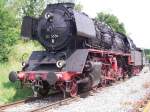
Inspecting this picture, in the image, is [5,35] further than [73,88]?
Yes

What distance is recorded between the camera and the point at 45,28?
1379cm

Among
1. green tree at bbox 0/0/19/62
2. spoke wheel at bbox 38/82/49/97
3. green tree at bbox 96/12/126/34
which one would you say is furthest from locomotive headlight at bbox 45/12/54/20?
green tree at bbox 96/12/126/34

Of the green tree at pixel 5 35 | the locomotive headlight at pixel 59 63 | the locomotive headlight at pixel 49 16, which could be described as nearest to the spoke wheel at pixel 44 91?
the locomotive headlight at pixel 59 63

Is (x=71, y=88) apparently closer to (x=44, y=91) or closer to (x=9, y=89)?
(x=44, y=91)

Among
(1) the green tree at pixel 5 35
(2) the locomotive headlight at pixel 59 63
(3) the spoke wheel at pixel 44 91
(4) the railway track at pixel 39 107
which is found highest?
(1) the green tree at pixel 5 35

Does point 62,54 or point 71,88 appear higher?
point 62,54

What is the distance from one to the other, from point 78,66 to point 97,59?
228 cm

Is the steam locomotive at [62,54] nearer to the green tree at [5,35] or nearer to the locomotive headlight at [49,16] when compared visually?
the locomotive headlight at [49,16]

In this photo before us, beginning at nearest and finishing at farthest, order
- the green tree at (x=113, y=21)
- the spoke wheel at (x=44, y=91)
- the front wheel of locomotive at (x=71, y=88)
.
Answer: the front wheel of locomotive at (x=71, y=88)
the spoke wheel at (x=44, y=91)
the green tree at (x=113, y=21)

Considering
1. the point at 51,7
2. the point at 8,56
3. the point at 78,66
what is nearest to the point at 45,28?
the point at 51,7

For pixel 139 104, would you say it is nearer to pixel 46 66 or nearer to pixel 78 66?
pixel 78 66

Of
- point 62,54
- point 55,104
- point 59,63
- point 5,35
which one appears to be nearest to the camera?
point 55,104

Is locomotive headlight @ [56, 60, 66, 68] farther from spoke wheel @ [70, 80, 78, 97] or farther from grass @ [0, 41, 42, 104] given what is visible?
grass @ [0, 41, 42, 104]

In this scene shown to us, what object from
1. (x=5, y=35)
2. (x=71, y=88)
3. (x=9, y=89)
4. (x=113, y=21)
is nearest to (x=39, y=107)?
(x=71, y=88)
